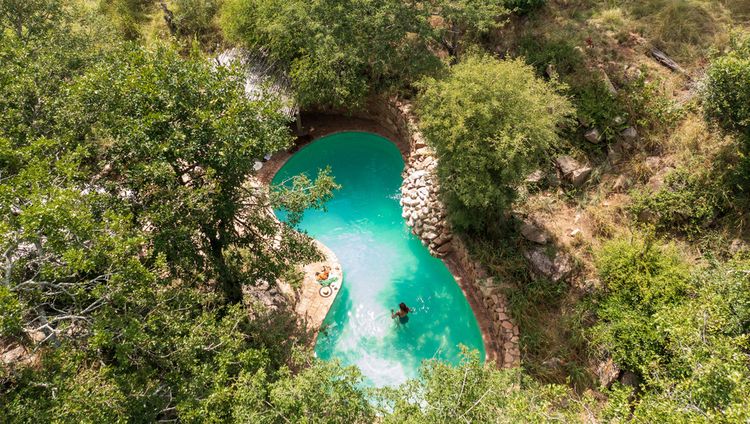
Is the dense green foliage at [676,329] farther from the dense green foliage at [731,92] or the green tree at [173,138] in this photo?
the green tree at [173,138]

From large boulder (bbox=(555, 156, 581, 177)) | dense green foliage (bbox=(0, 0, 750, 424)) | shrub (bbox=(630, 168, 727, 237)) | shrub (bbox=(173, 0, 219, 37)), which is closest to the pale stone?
large boulder (bbox=(555, 156, 581, 177))

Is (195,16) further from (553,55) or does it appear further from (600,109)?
(600,109)

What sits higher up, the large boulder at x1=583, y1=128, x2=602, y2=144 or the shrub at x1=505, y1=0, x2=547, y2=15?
the shrub at x1=505, y1=0, x2=547, y2=15

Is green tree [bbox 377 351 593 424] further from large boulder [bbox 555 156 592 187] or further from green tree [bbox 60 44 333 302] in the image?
large boulder [bbox 555 156 592 187]

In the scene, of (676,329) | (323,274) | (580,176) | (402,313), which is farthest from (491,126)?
(323,274)

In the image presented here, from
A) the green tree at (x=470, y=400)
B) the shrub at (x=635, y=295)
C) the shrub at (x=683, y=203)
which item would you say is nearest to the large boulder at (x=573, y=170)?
the shrub at (x=683, y=203)

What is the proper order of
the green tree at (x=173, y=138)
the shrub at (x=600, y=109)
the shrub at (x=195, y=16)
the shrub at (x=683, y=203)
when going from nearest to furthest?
the green tree at (x=173, y=138) → the shrub at (x=683, y=203) → the shrub at (x=600, y=109) → the shrub at (x=195, y=16)
